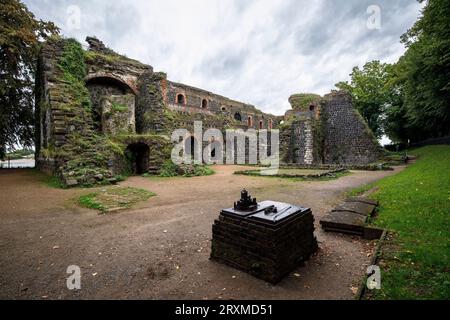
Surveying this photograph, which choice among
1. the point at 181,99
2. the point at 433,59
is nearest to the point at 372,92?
the point at 181,99

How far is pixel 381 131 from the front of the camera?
30.6 m

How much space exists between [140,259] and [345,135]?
2088 centimetres

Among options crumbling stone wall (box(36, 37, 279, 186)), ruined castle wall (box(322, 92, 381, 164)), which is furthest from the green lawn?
ruined castle wall (box(322, 92, 381, 164))

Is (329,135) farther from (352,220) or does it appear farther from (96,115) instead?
(96,115)

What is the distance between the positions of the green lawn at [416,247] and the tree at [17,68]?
17.2 meters

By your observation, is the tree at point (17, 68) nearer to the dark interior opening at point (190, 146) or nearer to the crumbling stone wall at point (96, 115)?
the crumbling stone wall at point (96, 115)

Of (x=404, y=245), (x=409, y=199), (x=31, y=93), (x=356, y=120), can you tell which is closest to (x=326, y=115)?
(x=356, y=120)

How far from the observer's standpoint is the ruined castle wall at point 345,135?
60.5 feet

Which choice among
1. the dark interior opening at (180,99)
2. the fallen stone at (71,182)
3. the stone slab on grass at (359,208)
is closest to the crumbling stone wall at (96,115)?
the fallen stone at (71,182)

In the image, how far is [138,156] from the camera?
43.2 ft

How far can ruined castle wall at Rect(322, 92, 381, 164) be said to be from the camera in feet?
60.5

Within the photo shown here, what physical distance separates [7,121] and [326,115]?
25460 millimetres

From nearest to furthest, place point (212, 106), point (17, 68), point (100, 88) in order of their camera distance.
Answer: point (17, 68) < point (100, 88) < point (212, 106)
